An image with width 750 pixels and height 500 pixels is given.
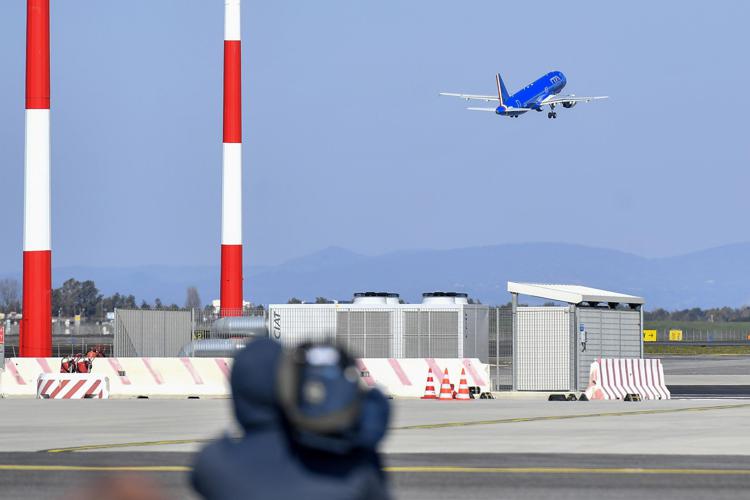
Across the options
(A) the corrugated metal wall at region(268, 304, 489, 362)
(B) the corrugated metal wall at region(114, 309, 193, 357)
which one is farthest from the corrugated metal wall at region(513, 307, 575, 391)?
(B) the corrugated metal wall at region(114, 309, 193, 357)

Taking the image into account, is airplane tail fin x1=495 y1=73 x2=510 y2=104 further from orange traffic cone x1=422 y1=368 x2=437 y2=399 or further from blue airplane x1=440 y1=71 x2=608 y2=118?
orange traffic cone x1=422 y1=368 x2=437 y2=399

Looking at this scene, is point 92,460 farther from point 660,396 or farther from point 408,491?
point 660,396

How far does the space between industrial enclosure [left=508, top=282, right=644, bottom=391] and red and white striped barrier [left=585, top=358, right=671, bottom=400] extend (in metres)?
1.23

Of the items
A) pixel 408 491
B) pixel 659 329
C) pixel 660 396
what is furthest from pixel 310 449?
pixel 659 329

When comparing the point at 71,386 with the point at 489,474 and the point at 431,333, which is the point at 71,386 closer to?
the point at 431,333

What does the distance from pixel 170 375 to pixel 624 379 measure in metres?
12.3

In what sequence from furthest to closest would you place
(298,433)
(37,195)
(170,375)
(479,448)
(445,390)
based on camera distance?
(37,195) < (170,375) < (445,390) < (479,448) < (298,433)

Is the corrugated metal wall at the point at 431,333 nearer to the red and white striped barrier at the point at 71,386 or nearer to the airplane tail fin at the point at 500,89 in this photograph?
the red and white striped barrier at the point at 71,386

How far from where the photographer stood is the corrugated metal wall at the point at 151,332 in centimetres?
4125

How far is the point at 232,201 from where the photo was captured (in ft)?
178

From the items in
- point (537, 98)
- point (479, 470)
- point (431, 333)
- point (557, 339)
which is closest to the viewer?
point (479, 470)

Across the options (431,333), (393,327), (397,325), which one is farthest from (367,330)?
(431,333)

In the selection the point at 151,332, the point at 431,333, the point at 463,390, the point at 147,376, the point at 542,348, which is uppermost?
the point at 151,332

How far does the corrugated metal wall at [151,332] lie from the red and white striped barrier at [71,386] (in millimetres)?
4590
